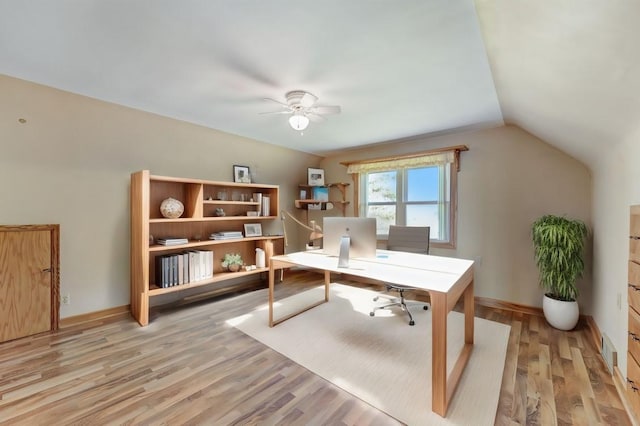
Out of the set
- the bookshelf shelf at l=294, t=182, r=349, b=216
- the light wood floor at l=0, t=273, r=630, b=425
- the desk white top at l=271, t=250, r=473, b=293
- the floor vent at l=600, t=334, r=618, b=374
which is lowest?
the light wood floor at l=0, t=273, r=630, b=425

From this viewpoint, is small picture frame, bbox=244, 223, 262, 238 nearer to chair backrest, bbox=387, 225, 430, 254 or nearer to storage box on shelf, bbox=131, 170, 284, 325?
Result: storage box on shelf, bbox=131, 170, 284, 325

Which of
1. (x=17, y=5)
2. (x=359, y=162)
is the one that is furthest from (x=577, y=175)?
(x=17, y=5)

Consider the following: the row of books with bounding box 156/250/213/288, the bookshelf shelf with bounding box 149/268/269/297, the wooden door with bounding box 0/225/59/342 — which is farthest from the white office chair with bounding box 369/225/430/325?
the wooden door with bounding box 0/225/59/342

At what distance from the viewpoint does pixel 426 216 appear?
4066 mm

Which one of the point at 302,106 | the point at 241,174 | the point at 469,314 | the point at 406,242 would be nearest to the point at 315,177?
the point at 241,174

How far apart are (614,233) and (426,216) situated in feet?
6.83

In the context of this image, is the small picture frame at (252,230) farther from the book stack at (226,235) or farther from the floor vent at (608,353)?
the floor vent at (608,353)

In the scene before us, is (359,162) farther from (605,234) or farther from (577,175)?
(605,234)

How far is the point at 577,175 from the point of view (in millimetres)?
2971

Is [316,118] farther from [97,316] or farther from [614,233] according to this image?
[97,316]

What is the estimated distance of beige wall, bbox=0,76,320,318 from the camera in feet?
7.88

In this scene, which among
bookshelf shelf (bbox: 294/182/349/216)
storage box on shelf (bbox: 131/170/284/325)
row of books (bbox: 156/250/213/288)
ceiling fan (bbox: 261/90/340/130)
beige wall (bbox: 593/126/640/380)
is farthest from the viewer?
bookshelf shelf (bbox: 294/182/349/216)

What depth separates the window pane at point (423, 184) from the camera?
156 inches

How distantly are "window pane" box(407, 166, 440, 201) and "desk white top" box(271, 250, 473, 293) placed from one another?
161 cm
